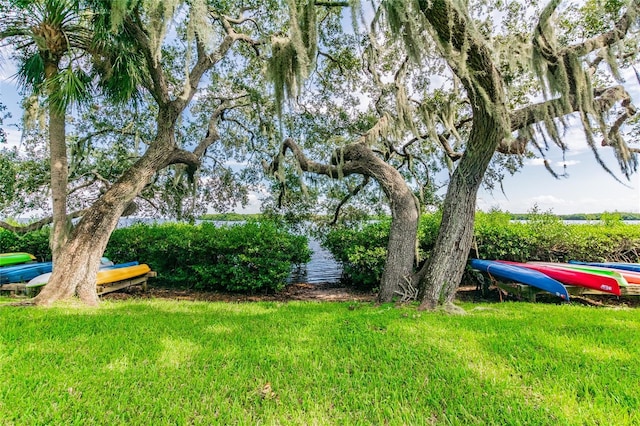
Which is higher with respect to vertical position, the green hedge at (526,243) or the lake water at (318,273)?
the green hedge at (526,243)

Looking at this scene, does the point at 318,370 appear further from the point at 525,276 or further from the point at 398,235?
the point at 525,276

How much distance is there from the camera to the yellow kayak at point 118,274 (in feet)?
17.7

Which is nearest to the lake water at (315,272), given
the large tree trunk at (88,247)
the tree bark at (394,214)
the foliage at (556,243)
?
the tree bark at (394,214)

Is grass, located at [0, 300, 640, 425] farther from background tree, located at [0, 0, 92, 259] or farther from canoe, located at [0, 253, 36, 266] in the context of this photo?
canoe, located at [0, 253, 36, 266]

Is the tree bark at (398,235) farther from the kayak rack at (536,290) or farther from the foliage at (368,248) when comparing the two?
the kayak rack at (536,290)

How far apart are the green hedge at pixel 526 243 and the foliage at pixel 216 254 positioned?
54.0 inches

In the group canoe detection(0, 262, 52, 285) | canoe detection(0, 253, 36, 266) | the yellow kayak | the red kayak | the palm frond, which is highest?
the palm frond

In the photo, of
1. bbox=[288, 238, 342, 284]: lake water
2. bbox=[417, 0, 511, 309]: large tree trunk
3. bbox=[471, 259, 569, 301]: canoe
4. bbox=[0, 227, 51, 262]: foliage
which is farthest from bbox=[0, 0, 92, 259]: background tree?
bbox=[471, 259, 569, 301]: canoe

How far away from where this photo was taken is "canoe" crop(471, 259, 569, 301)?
Result: 4.55m

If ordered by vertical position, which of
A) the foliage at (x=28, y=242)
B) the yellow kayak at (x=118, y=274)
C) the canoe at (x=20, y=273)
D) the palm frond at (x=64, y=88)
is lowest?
the yellow kayak at (x=118, y=274)

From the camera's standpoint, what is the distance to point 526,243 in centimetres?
623

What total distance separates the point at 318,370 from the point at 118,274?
525cm

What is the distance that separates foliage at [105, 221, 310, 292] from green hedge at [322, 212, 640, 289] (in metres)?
1.37

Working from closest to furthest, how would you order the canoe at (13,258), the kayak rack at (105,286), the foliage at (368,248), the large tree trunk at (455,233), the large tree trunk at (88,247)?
the large tree trunk at (455,233) → the large tree trunk at (88,247) → the kayak rack at (105,286) → the foliage at (368,248) → the canoe at (13,258)
